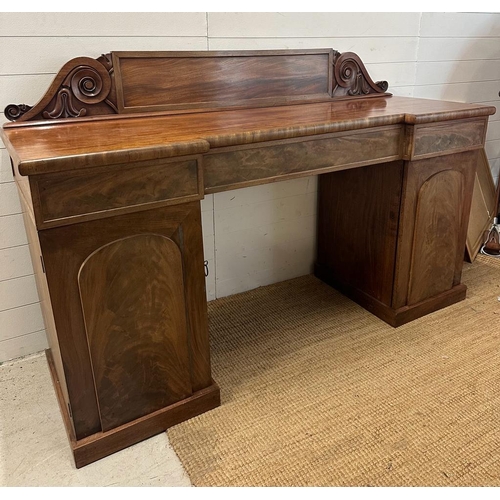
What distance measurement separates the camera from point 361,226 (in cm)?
204

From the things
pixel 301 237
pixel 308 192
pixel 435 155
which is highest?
pixel 435 155

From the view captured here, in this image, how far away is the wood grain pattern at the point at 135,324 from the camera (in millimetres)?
1235

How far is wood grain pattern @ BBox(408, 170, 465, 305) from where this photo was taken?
185cm

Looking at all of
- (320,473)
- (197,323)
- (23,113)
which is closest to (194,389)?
(197,323)

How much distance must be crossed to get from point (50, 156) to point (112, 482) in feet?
2.79

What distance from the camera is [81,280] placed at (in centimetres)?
120

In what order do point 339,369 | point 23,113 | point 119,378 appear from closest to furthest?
1. point 119,378
2. point 23,113
3. point 339,369

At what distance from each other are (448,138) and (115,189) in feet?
4.02

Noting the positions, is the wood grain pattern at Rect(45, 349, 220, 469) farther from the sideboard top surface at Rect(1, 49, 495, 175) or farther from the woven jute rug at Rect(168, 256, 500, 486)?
the sideboard top surface at Rect(1, 49, 495, 175)

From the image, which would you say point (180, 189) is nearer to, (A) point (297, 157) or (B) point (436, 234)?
(A) point (297, 157)

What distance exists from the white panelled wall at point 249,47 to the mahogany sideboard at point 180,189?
0.10 metres

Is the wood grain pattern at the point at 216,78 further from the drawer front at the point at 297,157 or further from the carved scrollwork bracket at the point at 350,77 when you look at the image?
→ the drawer front at the point at 297,157

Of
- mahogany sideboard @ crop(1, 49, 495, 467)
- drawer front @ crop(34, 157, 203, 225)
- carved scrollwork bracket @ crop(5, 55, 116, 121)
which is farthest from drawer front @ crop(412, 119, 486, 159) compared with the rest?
carved scrollwork bracket @ crop(5, 55, 116, 121)

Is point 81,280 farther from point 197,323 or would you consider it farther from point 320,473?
point 320,473
